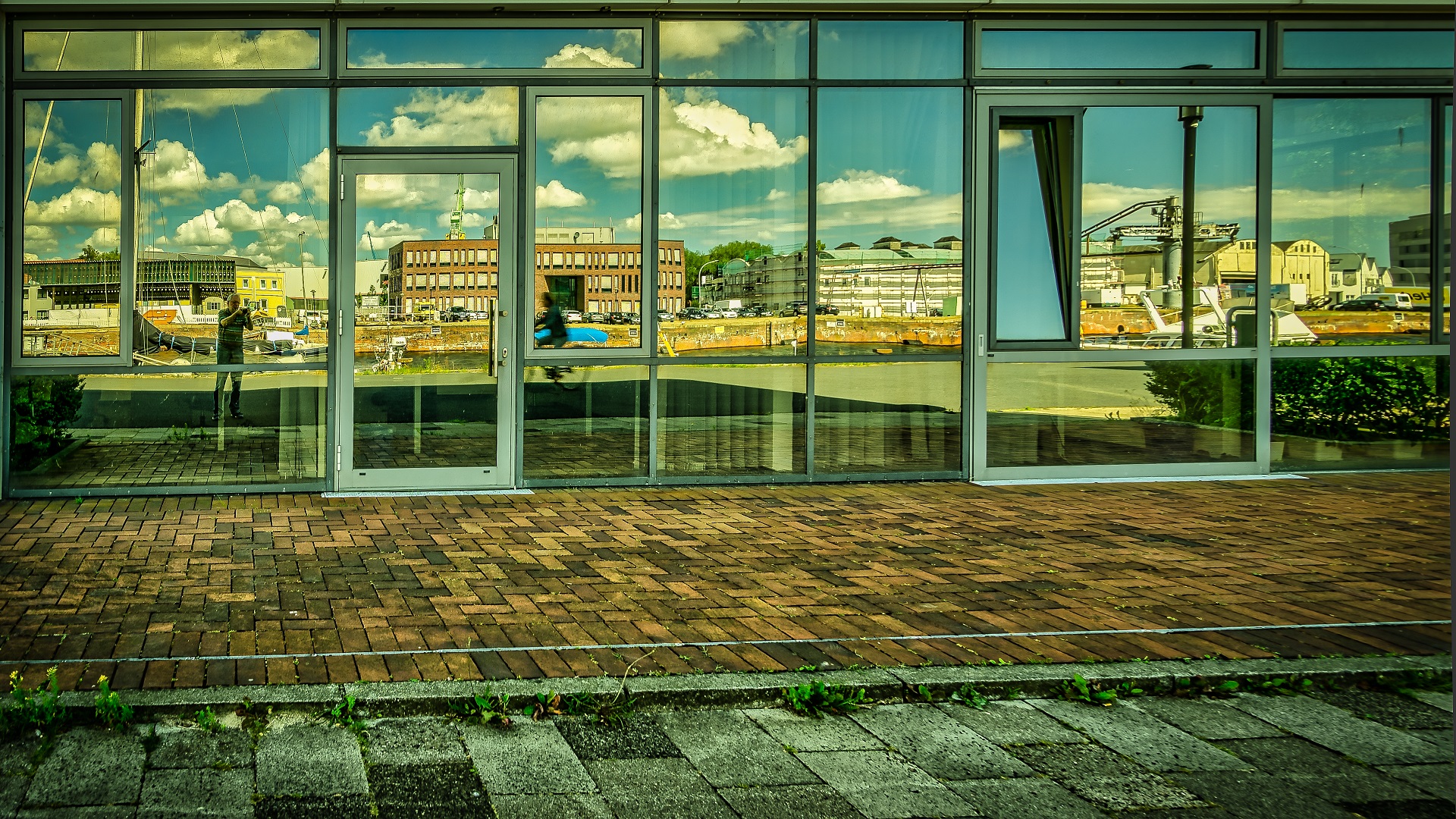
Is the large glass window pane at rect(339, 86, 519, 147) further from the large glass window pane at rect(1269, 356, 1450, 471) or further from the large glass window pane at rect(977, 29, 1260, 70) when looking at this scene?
Answer: the large glass window pane at rect(1269, 356, 1450, 471)

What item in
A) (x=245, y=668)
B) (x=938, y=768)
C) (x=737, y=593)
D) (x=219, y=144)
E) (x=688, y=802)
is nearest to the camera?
(x=688, y=802)

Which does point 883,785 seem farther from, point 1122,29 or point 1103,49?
point 1122,29

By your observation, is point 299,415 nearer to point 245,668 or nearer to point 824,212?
point 824,212

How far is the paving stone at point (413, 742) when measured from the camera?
3980 millimetres

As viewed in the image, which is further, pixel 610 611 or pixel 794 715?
pixel 610 611

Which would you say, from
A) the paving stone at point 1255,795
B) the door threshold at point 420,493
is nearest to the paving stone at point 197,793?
the paving stone at point 1255,795

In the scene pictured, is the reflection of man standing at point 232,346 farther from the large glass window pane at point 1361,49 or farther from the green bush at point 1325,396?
the large glass window pane at point 1361,49

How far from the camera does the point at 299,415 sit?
9.27 metres

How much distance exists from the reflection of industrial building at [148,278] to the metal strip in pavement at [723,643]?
4.84m

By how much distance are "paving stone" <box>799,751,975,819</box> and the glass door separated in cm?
575

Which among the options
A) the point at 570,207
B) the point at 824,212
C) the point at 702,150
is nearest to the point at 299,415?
the point at 570,207

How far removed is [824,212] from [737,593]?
439 centimetres

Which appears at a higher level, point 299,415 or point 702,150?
point 702,150

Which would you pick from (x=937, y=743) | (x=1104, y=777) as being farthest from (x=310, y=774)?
(x=1104, y=777)
